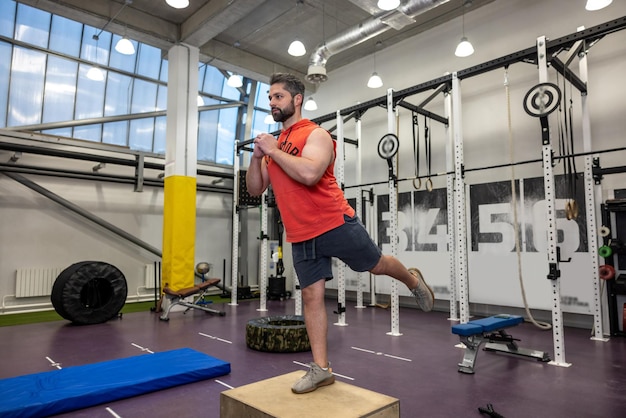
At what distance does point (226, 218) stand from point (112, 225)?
2.34m

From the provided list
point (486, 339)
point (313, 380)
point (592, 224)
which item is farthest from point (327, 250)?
point (592, 224)

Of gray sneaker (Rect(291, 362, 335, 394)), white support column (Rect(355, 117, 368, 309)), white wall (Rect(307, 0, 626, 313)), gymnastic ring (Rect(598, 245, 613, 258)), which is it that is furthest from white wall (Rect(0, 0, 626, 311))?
gray sneaker (Rect(291, 362, 335, 394))

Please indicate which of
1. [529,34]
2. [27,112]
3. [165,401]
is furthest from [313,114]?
[165,401]

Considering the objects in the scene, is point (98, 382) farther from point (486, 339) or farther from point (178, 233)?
point (178, 233)

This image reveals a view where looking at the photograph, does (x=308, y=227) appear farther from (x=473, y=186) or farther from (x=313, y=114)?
(x=313, y=114)

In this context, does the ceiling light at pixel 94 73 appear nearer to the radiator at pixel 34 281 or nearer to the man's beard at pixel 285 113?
the radiator at pixel 34 281

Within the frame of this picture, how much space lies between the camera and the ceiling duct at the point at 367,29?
16.9ft

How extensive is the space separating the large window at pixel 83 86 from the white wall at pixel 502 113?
159 inches

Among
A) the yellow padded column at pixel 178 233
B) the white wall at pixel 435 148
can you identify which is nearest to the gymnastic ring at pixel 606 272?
the white wall at pixel 435 148

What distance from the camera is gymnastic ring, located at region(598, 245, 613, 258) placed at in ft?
13.1

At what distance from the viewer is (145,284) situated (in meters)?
7.33

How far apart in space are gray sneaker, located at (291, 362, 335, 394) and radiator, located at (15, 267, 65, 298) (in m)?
6.20

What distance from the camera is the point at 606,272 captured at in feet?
13.3

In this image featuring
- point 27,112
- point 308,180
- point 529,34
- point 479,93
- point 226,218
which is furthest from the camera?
point 226,218
